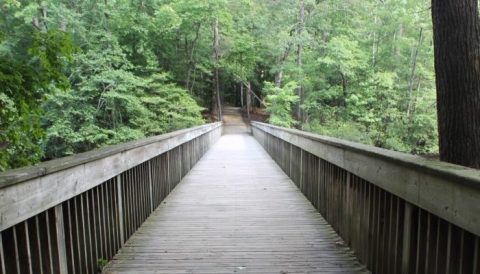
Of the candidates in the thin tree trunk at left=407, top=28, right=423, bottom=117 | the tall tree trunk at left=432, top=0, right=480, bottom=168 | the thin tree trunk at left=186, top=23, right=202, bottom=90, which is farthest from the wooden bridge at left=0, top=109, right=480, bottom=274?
the thin tree trunk at left=186, top=23, right=202, bottom=90

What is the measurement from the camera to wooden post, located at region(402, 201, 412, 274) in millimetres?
A: 2346

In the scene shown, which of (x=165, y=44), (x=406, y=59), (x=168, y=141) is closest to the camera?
(x=168, y=141)

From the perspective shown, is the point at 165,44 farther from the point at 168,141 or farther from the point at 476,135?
the point at 476,135

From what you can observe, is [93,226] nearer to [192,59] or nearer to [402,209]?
[402,209]

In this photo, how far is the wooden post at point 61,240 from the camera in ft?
7.70

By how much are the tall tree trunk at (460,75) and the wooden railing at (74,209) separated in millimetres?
2879

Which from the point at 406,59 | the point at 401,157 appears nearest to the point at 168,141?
the point at 401,157

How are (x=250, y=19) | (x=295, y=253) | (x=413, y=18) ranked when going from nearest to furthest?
1. (x=295, y=253)
2. (x=413, y=18)
3. (x=250, y=19)

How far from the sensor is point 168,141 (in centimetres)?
550

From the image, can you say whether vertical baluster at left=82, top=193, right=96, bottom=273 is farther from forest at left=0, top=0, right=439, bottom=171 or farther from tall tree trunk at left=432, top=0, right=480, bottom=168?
forest at left=0, top=0, right=439, bottom=171

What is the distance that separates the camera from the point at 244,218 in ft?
14.9

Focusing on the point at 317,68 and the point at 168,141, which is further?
the point at 317,68

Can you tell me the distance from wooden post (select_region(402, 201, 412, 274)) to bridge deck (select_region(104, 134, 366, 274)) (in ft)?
2.13

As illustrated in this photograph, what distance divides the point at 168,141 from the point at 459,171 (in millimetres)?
4266
